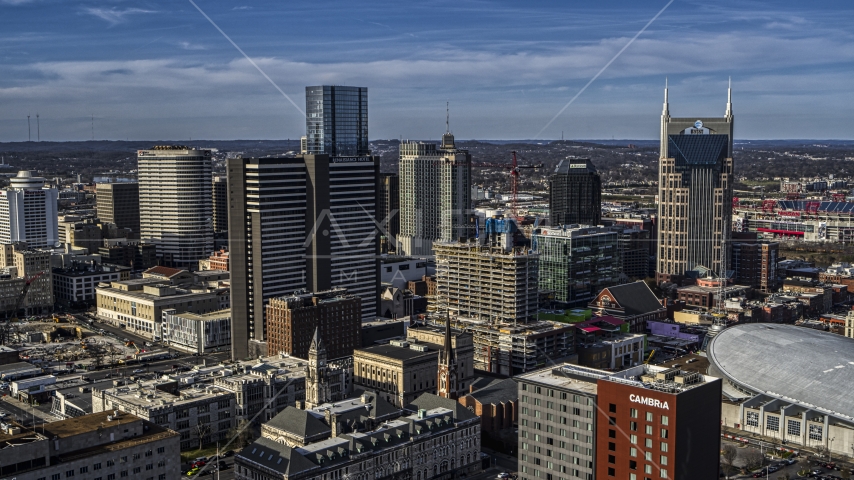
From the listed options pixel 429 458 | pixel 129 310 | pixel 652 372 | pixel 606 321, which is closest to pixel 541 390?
pixel 652 372

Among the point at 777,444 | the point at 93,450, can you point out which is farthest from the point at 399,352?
the point at 93,450

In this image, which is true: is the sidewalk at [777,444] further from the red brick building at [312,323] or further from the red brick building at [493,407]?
the red brick building at [312,323]

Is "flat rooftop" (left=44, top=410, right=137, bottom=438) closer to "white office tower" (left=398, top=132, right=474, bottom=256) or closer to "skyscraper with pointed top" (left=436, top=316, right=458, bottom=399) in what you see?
"skyscraper with pointed top" (left=436, top=316, right=458, bottom=399)

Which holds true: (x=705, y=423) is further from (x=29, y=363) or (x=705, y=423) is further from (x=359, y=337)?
(x=29, y=363)

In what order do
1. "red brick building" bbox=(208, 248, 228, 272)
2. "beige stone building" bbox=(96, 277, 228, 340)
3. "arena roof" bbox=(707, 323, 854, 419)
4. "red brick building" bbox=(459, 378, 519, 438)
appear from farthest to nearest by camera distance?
"red brick building" bbox=(208, 248, 228, 272)
"beige stone building" bbox=(96, 277, 228, 340)
"red brick building" bbox=(459, 378, 519, 438)
"arena roof" bbox=(707, 323, 854, 419)

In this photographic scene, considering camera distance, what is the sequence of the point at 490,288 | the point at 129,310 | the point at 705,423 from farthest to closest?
the point at 129,310
the point at 490,288
the point at 705,423

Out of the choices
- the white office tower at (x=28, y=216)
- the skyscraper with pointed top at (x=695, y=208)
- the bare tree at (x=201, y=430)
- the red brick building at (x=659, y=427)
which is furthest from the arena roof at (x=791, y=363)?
the white office tower at (x=28, y=216)

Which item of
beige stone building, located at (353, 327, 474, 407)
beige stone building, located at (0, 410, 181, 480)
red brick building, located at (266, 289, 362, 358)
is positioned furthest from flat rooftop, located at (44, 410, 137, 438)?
red brick building, located at (266, 289, 362, 358)
